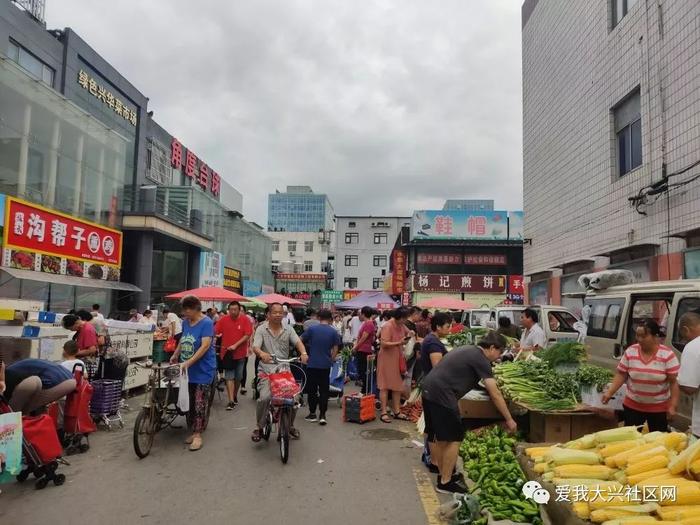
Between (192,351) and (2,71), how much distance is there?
11.0 m

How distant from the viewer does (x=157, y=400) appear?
632 cm

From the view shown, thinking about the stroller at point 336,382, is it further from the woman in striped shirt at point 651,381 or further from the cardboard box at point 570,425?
the woman in striped shirt at point 651,381

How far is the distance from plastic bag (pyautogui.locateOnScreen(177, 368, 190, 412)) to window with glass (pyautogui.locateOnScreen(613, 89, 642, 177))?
1076 centimetres

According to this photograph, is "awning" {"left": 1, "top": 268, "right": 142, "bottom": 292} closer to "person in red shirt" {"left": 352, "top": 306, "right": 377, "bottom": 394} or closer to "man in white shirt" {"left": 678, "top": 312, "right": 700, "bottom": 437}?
"person in red shirt" {"left": 352, "top": 306, "right": 377, "bottom": 394}

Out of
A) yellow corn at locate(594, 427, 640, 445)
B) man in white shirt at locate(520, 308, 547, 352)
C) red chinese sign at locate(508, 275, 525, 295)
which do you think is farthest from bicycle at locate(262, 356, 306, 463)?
red chinese sign at locate(508, 275, 525, 295)

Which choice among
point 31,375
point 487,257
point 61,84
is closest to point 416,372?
point 31,375

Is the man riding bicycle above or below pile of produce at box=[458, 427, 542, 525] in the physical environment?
above

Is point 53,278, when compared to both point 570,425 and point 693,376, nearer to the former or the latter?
point 570,425

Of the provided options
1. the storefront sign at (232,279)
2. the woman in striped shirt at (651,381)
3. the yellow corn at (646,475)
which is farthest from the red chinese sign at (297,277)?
the yellow corn at (646,475)

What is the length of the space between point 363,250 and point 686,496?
2125 inches

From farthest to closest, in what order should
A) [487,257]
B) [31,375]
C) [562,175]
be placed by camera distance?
[487,257] < [562,175] < [31,375]

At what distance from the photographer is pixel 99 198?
18062 mm

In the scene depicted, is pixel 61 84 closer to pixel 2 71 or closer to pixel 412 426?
pixel 2 71

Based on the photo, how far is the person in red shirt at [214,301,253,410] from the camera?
923cm
